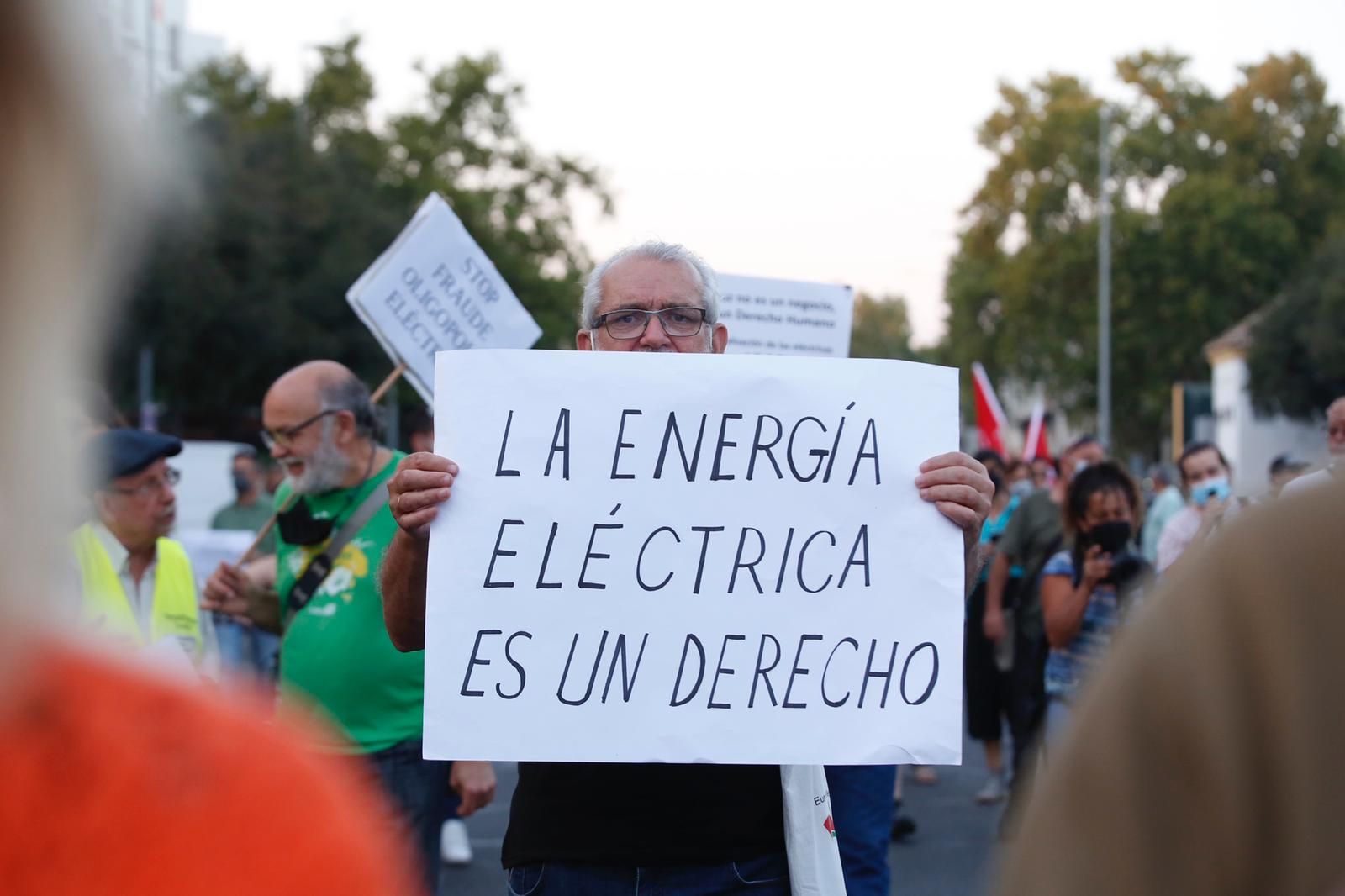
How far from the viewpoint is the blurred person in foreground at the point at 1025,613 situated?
7.99 metres

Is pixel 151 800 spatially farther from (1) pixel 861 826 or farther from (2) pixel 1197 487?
(2) pixel 1197 487

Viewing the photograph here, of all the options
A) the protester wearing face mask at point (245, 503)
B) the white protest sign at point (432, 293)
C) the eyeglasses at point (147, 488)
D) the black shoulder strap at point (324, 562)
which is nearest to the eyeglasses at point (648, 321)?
the black shoulder strap at point (324, 562)

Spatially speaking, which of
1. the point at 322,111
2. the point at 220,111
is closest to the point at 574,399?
the point at 220,111

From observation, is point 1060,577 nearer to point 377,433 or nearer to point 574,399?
point 377,433

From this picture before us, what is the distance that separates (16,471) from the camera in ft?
2.46

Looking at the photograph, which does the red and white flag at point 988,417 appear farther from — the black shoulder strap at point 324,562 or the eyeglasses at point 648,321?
the eyeglasses at point 648,321

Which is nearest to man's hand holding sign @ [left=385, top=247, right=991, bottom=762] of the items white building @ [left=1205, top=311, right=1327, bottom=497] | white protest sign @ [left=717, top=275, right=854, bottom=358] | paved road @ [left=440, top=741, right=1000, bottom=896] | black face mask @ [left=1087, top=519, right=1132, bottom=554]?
white protest sign @ [left=717, top=275, right=854, bottom=358]

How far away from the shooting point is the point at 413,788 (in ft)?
13.4

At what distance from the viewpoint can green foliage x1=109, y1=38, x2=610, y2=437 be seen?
3447 cm

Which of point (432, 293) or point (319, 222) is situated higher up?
point (319, 222)

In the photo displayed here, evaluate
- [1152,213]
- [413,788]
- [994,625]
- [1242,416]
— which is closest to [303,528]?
[413,788]

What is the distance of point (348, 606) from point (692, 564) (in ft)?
5.73

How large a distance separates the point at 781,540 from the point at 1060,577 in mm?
4449

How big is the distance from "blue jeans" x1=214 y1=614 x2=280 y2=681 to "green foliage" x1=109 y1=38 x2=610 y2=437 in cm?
2471
